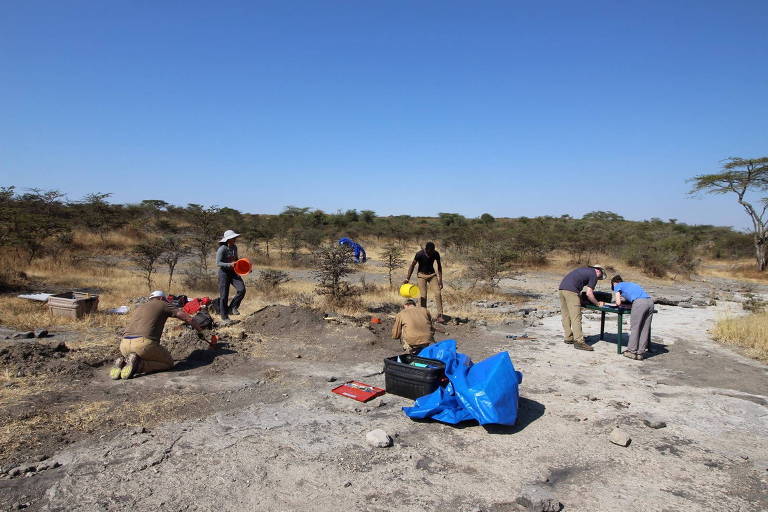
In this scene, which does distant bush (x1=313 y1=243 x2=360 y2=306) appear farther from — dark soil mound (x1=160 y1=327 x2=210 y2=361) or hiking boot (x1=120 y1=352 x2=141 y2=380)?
hiking boot (x1=120 y1=352 x2=141 y2=380)

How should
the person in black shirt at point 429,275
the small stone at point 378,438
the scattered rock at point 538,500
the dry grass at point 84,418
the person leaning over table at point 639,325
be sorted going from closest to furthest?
the scattered rock at point 538,500
the dry grass at point 84,418
the small stone at point 378,438
the person leaning over table at point 639,325
the person in black shirt at point 429,275

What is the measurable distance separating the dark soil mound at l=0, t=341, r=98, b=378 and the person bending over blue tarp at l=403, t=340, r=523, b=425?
4.15 metres

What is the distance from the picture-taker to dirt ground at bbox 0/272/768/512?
3.39 m

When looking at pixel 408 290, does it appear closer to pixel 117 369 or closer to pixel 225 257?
pixel 225 257

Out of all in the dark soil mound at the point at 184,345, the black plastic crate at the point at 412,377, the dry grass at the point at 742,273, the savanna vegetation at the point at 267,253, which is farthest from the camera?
the dry grass at the point at 742,273

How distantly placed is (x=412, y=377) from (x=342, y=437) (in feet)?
3.54

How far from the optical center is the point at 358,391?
5.41m

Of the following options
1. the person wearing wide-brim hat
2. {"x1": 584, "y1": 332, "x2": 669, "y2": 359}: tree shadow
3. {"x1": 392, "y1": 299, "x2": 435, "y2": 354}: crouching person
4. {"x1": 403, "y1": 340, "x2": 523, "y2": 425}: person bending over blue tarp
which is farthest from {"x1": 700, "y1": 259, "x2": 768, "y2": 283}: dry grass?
the person wearing wide-brim hat

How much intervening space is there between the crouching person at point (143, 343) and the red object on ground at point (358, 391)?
2.22 metres

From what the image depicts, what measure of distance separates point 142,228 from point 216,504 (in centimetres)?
3142

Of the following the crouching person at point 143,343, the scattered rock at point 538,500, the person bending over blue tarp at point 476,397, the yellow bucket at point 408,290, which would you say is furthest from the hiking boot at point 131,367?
the scattered rock at point 538,500

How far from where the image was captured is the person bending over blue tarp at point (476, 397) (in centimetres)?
439

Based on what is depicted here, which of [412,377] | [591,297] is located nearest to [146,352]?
[412,377]

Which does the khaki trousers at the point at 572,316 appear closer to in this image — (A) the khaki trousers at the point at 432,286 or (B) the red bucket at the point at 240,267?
(A) the khaki trousers at the point at 432,286
